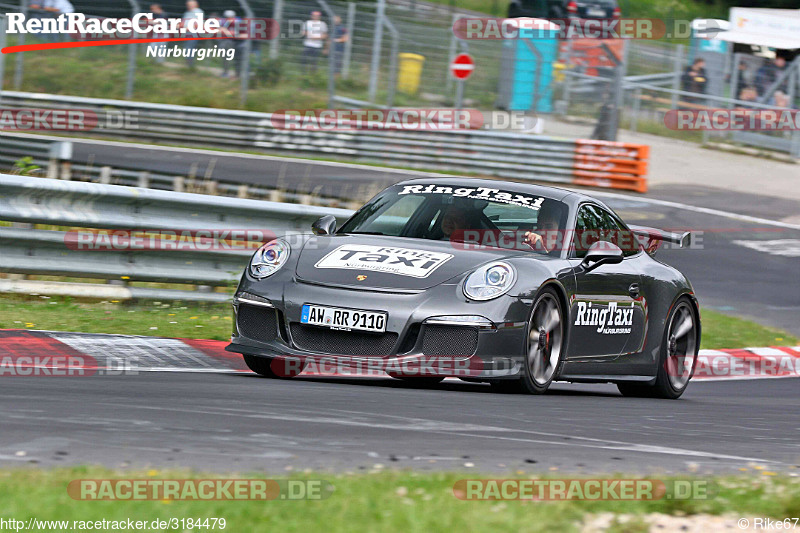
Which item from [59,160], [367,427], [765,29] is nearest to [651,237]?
[367,427]

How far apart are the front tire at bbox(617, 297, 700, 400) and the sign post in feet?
47.1

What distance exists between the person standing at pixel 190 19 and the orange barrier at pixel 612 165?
761cm

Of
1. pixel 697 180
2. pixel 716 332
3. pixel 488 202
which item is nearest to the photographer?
pixel 488 202

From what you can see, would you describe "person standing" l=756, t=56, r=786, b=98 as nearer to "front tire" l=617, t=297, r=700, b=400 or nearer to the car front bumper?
"front tire" l=617, t=297, r=700, b=400

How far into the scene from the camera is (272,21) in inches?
929

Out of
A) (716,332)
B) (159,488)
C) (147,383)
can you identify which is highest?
(159,488)

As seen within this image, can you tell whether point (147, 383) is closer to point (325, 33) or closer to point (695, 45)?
point (325, 33)

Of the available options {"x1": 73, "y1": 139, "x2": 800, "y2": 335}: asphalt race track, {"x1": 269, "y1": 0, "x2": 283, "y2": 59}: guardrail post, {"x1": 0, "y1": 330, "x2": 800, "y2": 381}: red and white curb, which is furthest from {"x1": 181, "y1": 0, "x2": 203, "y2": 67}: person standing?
{"x1": 0, "y1": 330, "x2": 800, "y2": 381}: red and white curb

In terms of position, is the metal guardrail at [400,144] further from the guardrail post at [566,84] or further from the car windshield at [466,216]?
the car windshield at [466,216]

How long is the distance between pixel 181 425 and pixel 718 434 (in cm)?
262

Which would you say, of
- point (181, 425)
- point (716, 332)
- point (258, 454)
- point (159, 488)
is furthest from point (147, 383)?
point (716, 332)

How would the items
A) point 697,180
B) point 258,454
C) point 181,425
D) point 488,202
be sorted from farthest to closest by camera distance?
1. point 697,180
2. point 488,202
3. point 181,425
4. point 258,454

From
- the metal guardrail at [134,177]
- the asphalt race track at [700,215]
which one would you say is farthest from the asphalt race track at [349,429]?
the metal guardrail at [134,177]

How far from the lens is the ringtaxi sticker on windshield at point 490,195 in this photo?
25.6 ft
